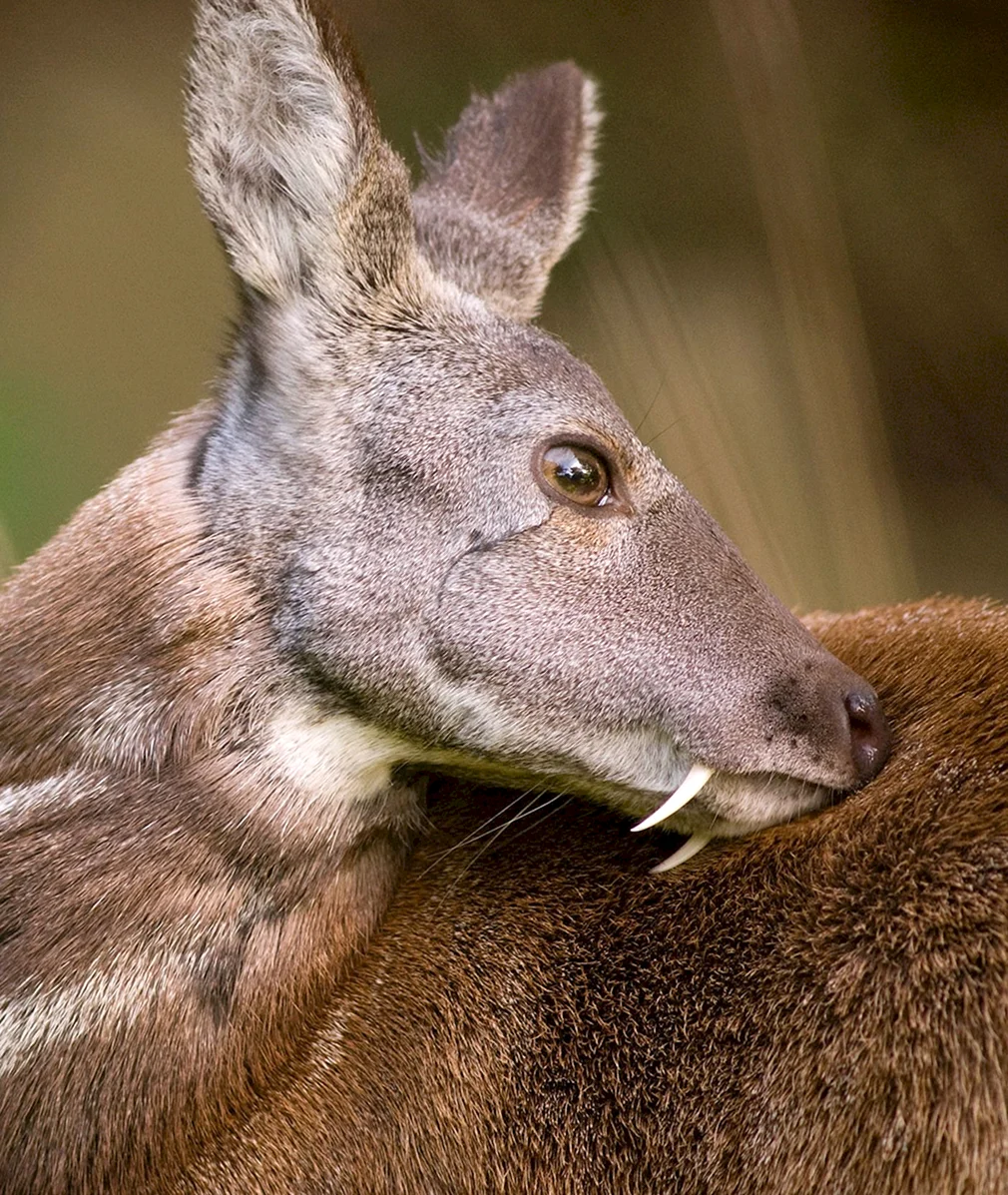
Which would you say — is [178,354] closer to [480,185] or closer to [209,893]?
[480,185]

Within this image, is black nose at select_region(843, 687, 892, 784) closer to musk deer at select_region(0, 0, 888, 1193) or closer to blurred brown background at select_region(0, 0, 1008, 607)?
musk deer at select_region(0, 0, 888, 1193)

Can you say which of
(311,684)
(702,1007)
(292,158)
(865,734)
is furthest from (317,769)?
(292,158)

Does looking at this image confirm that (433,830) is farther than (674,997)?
Yes

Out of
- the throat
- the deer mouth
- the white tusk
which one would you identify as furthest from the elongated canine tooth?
the throat

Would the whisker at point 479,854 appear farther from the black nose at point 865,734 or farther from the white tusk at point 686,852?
the black nose at point 865,734

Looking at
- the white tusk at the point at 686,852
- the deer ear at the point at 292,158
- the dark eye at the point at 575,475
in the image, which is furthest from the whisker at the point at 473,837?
the deer ear at the point at 292,158

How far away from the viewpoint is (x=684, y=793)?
7.07 ft

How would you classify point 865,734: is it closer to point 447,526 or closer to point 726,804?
point 726,804

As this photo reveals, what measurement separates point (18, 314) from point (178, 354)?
585mm

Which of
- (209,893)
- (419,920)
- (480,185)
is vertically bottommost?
(419,920)

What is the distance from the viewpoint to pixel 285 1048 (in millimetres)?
2324

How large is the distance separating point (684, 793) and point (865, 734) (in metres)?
0.35

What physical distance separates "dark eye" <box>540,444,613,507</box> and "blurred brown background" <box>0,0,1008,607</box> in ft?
6.11

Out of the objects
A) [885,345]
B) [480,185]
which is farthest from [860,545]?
[480,185]
